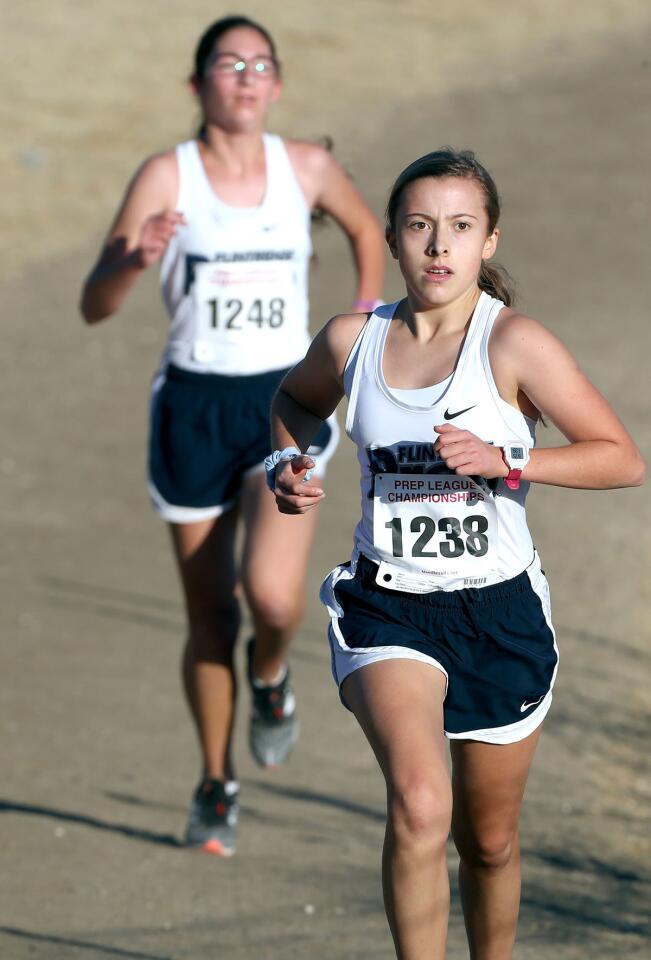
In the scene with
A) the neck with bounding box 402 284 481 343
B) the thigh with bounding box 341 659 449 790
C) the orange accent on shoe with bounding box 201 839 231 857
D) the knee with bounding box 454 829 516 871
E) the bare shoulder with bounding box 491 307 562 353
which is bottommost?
the orange accent on shoe with bounding box 201 839 231 857

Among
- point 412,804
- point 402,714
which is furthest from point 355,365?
point 412,804

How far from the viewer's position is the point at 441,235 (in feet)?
11.2

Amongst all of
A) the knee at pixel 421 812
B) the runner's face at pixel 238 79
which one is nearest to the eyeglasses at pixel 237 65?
the runner's face at pixel 238 79

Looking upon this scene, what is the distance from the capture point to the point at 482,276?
368 centimetres

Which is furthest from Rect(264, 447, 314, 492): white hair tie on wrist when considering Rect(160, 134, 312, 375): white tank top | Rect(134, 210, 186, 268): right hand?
Rect(160, 134, 312, 375): white tank top

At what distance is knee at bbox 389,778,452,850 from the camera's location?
321 centimetres

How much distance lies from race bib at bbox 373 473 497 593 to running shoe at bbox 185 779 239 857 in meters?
2.02

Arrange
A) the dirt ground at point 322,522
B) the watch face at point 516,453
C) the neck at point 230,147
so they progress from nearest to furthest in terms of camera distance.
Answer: the watch face at point 516,453 → the dirt ground at point 322,522 → the neck at point 230,147

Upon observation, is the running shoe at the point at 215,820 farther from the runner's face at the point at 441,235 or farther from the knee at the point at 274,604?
the runner's face at the point at 441,235

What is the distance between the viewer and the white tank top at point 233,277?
5.21m

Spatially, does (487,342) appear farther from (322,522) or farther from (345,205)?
(322,522)

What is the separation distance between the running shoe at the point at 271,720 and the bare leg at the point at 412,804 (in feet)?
7.00

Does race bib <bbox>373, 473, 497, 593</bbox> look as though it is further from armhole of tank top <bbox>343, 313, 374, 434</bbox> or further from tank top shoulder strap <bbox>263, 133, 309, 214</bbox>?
tank top shoulder strap <bbox>263, 133, 309, 214</bbox>

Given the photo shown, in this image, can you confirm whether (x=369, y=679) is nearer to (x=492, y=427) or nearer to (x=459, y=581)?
(x=459, y=581)
